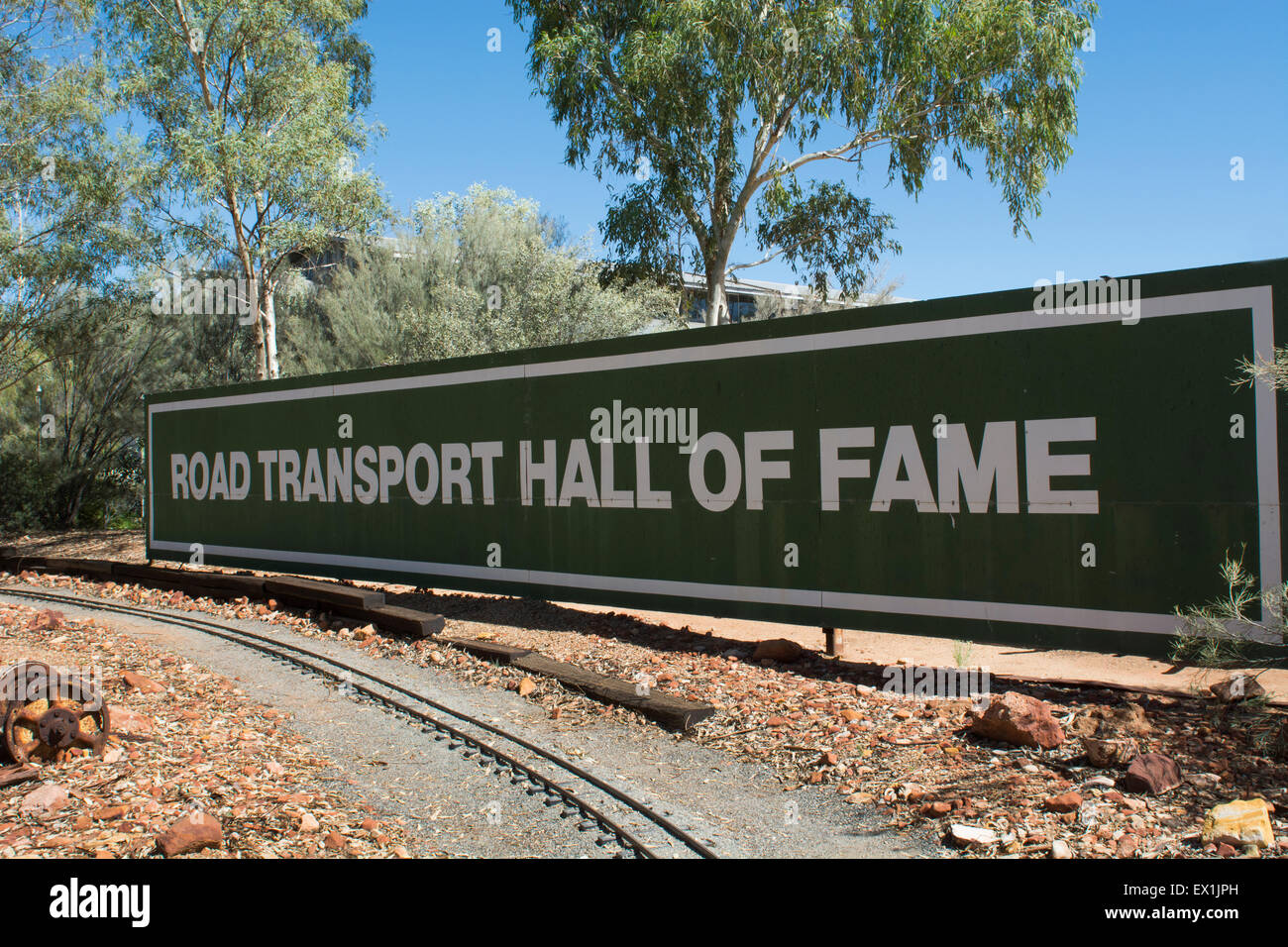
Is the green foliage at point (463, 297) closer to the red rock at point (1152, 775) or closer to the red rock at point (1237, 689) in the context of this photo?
the red rock at point (1237, 689)

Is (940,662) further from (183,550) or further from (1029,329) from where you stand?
(183,550)

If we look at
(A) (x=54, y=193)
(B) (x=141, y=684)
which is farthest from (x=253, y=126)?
(B) (x=141, y=684)

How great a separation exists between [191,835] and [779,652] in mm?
5698

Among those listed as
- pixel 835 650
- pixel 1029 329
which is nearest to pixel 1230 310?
pixel 1029 329

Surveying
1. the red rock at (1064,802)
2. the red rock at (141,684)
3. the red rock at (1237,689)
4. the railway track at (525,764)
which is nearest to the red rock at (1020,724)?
the red rock at (1064,802)

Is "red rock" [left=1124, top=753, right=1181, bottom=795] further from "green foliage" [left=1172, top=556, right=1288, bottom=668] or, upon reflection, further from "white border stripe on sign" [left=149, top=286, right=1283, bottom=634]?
"white border stripe on sign" [left=149, top=286, right=1283, bottom=634]

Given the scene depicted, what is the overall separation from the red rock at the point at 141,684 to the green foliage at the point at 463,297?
57.5 feet

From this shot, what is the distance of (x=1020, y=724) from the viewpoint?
20.2ft

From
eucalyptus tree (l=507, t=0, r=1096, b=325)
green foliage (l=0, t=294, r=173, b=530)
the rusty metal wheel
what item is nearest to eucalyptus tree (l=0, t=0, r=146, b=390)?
green foliage (l=0, t=294, r=173, b=530)

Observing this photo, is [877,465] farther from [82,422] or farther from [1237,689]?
[82,422]

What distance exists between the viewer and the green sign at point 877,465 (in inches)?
279

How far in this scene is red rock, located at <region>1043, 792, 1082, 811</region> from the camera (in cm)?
505

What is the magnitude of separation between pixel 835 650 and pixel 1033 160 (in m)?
19.0
